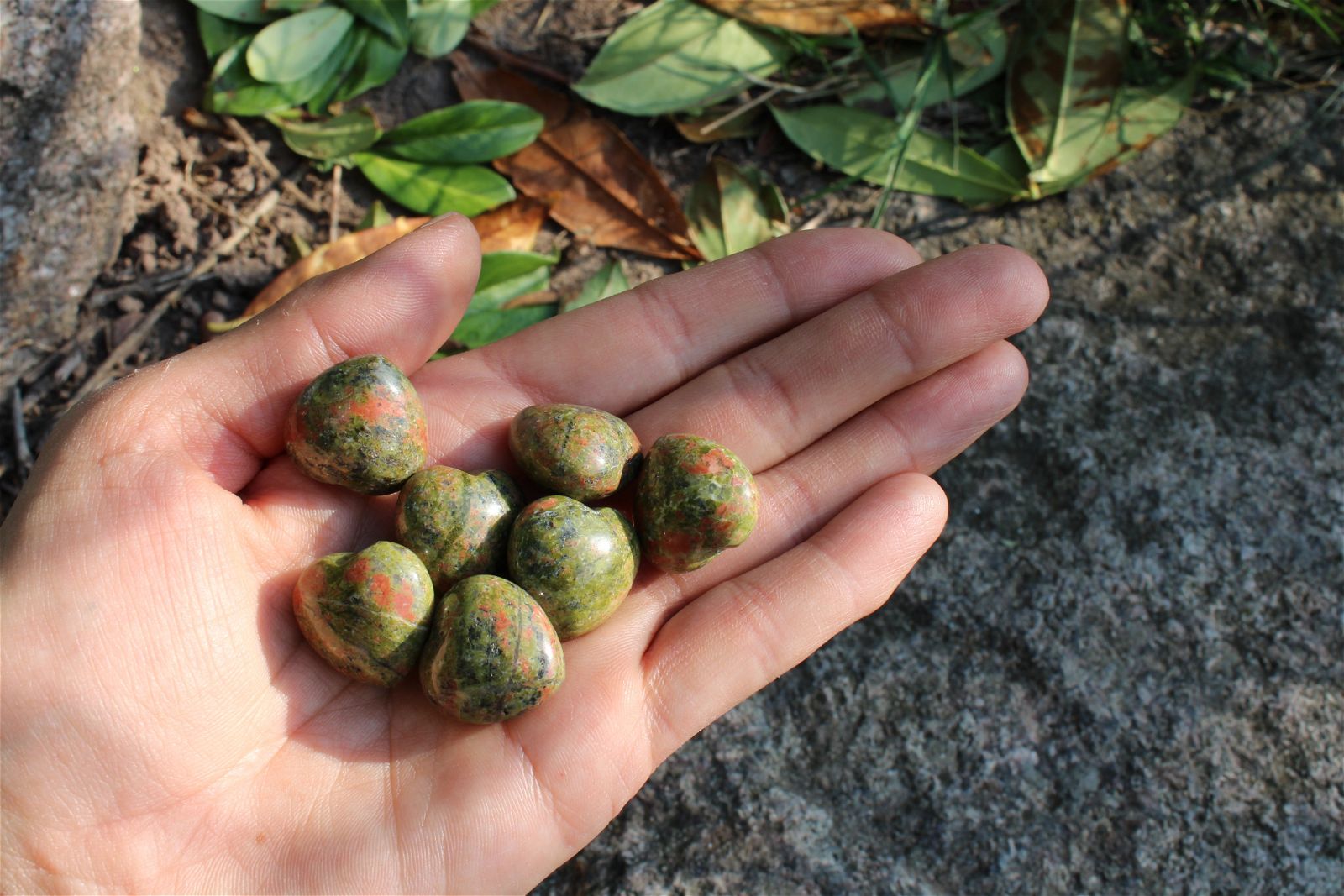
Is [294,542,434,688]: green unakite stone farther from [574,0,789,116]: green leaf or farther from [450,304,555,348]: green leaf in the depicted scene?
[574,0,789,116]: green leaf

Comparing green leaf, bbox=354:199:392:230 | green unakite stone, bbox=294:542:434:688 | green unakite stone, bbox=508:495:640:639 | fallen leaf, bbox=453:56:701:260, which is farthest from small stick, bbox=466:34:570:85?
green unakite stone, bbox=294:542:434:688

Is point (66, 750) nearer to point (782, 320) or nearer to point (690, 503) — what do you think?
point (690, 503)

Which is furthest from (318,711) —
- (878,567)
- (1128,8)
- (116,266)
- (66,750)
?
(1128,8)

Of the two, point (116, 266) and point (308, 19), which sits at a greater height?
point (308, 19)

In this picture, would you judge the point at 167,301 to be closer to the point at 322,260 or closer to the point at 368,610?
the point at 322,260

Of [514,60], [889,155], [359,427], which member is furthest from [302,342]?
[889,155]
